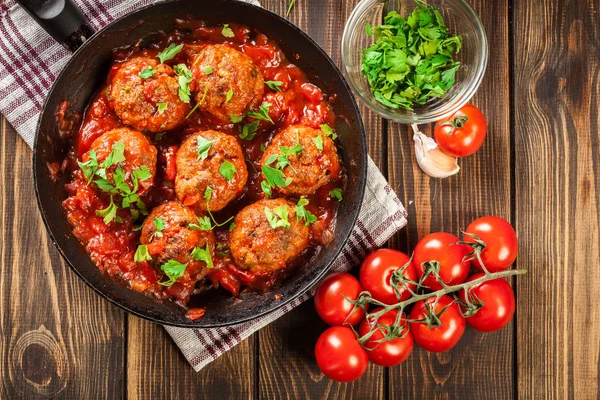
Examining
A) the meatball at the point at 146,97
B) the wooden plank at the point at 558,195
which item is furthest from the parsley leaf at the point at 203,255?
the wooden plank at the point at 558,195

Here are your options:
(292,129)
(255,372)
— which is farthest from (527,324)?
(292,129)

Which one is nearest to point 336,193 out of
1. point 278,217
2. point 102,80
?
point 278,217

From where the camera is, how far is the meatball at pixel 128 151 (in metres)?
2.77

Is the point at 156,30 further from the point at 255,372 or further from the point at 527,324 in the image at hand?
the point at 527,324

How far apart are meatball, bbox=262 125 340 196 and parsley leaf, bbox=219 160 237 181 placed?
0.63 ft

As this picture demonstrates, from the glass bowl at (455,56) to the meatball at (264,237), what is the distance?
31.7 inches

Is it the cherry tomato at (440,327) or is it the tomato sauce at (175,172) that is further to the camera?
the cherry tomato at (440,327)

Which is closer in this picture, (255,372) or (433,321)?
(433,321)

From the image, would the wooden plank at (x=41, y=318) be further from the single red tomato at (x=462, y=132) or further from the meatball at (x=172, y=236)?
the single red tomato at (x=462, y=132)

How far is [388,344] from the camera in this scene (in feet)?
10.4

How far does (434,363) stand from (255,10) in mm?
2120

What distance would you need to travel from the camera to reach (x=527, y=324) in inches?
138

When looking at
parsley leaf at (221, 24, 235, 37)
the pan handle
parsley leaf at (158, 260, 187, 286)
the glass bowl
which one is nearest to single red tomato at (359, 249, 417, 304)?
the glass bowl

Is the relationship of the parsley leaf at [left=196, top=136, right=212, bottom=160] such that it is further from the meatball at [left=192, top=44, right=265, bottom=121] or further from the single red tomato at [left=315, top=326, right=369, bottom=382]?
the single red tomato at [left=315, top=326, right=369, bottom=382]
